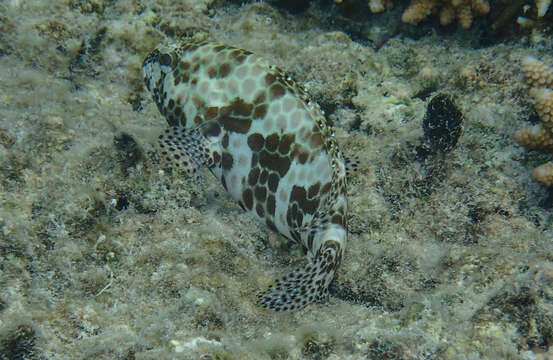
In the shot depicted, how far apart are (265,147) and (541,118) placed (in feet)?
8.89

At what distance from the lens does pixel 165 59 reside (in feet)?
13.6

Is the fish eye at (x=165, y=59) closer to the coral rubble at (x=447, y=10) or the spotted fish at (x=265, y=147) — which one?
the spotted fish at (x=265, y=147)

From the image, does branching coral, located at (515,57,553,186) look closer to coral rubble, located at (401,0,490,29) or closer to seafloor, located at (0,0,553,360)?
seafloor, located at (0,0,553,360)

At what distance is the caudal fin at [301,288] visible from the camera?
307 cm

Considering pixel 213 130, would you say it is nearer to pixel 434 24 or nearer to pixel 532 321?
pixel 532 321

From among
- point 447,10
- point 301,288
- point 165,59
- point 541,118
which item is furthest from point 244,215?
point 447,10

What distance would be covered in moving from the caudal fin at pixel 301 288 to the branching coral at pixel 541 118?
2.20 m

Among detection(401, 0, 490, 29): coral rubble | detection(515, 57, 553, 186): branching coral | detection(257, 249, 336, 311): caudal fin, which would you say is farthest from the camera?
detection(401, 0, 490, 29): coral rubble

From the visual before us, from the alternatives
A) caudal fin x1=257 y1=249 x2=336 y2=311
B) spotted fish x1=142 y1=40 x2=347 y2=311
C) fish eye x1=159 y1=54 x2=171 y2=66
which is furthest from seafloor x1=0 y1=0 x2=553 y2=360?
fish eye x1=159 y1=54 x2=171 y2=66

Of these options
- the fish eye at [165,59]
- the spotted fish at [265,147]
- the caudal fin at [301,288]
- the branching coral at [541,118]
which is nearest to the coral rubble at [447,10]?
the branching coral at [541,118]

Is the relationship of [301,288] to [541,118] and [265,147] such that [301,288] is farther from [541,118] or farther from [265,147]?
[541,118]

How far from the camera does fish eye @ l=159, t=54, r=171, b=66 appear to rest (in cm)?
411

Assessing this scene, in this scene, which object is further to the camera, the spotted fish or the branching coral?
the branching coral

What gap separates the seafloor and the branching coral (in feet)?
0.46
